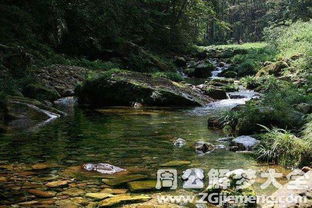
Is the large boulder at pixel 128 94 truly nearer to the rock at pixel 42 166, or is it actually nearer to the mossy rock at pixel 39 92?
the mossy rock at pixel 39 92

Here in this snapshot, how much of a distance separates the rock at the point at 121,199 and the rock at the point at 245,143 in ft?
9.44

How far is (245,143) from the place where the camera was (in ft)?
22.5

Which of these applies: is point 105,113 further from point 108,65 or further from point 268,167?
point 108,65

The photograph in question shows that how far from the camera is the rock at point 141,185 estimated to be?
4.70 meters

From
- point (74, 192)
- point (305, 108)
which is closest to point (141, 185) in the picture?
point (74, 192)

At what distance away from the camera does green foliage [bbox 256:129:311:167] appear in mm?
5703

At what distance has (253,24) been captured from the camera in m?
83.1

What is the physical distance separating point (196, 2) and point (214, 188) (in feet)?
105

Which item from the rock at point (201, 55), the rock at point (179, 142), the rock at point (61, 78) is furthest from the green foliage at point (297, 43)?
the rock at point (179, 142)

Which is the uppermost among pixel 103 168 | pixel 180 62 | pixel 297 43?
pixel 297 43

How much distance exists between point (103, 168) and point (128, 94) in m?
7.89

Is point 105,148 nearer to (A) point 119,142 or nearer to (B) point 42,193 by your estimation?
(A) point 119,142

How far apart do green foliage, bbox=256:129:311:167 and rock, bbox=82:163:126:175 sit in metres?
2.24

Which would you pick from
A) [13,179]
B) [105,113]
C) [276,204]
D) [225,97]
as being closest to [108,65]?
[225,97]
